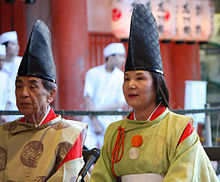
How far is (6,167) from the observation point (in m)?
2.96

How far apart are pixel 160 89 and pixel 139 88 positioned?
6.0 inches

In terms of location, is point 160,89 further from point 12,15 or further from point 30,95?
point 12,15

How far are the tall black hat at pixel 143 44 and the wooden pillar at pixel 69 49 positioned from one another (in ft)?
15.3

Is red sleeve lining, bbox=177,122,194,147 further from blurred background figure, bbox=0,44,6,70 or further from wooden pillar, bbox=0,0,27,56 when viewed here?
wooden pillar, bbox=0,0,27,56

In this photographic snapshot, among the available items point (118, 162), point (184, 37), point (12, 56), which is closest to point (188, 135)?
point (118, 162)

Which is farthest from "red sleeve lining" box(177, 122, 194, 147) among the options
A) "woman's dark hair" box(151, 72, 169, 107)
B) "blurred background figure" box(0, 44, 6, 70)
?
"blurred background figure" box(0, 44, 6, 70)

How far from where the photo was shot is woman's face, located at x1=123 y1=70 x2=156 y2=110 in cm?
260

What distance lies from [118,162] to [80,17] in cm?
516

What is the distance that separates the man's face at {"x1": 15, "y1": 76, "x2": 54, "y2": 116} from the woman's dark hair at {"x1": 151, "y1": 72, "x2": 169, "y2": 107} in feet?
2.62

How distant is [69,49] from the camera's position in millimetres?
7375

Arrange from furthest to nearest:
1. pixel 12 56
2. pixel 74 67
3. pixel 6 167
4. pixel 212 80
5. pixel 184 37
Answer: pixel 212 80 < pixel 184 37 < pixel 74 67 < pixel 12 56 < pixel 6 167

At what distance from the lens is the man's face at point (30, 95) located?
293 cm

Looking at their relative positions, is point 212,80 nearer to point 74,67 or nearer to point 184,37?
point 184,37

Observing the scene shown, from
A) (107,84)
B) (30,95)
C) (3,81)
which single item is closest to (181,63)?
(107,84)
